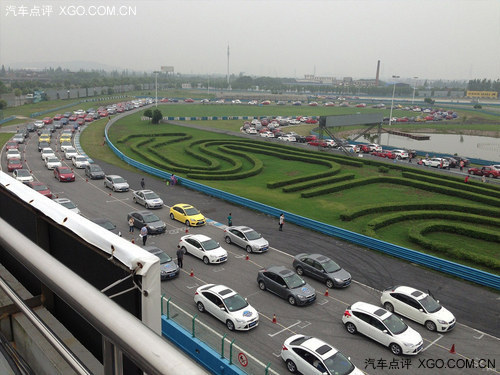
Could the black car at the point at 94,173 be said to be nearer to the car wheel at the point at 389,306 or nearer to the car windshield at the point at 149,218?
the car windshield at the point at 149,218

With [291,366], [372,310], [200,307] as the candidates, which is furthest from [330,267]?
[291,366]

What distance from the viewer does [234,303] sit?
18562 millimetres

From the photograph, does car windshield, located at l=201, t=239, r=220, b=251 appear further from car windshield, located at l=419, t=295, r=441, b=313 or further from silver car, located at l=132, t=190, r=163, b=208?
car windshield, located at l=419, t=295, r=441, b=313

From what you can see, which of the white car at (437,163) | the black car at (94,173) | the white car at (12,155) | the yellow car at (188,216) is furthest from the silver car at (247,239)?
the white car at (437,163)

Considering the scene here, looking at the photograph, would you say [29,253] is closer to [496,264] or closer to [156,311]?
[156,311]

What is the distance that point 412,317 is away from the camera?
19969 millimetres

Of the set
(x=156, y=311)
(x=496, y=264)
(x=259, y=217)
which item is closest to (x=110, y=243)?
(x=156, y=311)

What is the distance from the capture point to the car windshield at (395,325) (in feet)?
57.5

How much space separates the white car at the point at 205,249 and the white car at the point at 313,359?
30.5 feet

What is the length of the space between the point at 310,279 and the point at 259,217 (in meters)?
10.7

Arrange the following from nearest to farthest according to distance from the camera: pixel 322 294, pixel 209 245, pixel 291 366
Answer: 1. pixel 291 366
2. pixel 322 294
3. pixel 209 245

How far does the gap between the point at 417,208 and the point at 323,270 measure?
17.1 metres

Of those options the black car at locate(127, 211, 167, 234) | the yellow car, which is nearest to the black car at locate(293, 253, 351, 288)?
the yellow car

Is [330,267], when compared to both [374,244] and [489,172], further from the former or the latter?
[489,172]
